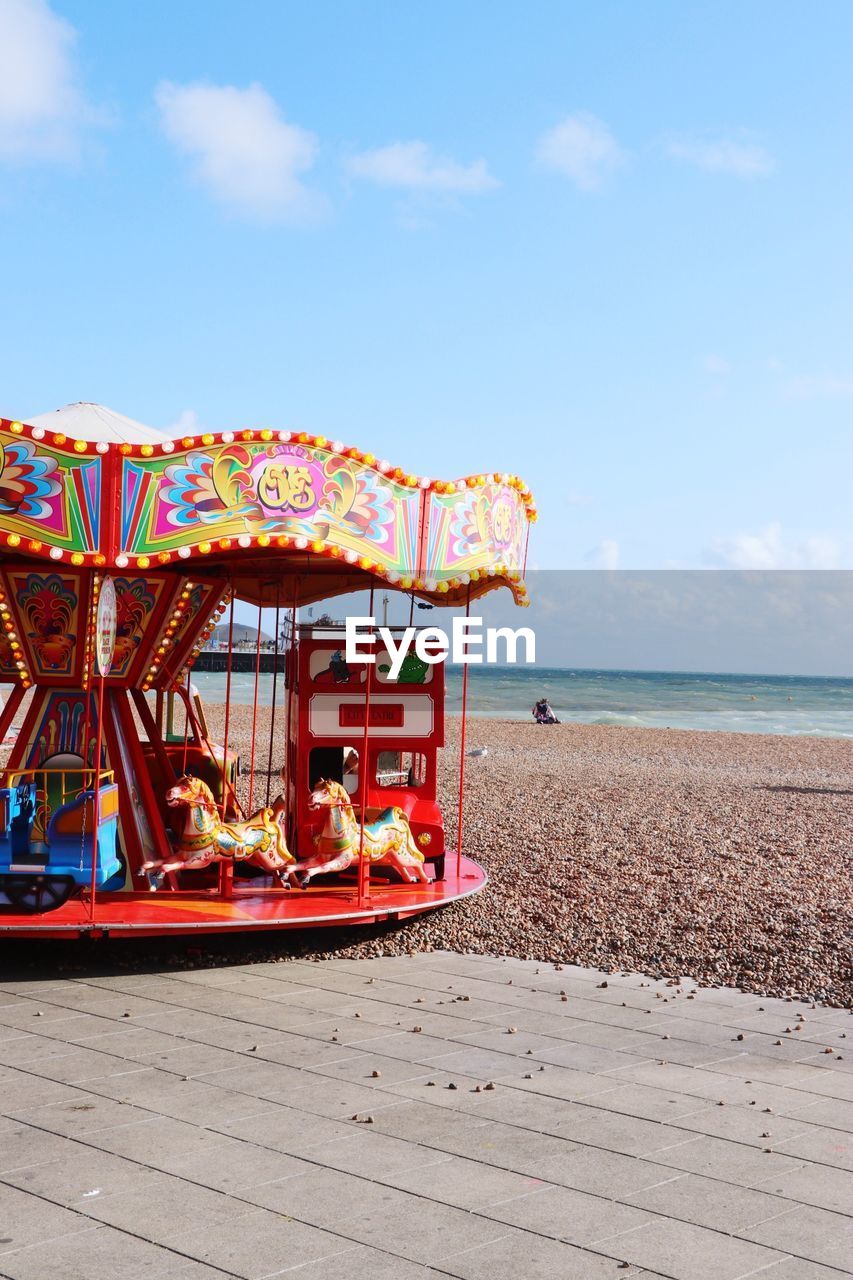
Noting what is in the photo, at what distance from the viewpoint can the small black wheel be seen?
895 centimetres

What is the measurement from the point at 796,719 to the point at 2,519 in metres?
60.9

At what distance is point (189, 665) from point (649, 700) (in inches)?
2787

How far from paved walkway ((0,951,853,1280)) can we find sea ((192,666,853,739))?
4241 cm

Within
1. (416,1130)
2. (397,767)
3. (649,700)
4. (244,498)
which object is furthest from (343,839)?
(649,700)

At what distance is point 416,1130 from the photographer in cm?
590

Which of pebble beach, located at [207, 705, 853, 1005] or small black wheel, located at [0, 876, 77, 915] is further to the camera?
pebble beach, located at [207, 705, 853, 1005]

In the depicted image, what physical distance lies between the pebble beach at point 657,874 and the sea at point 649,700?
27.3 metres

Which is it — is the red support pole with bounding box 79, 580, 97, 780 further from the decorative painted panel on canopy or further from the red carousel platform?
the red carousel platform

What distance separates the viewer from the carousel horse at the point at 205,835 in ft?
32.2

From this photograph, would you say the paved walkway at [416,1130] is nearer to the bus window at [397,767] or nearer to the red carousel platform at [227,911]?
the red carousel platform at [227,911]

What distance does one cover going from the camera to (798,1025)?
7914 millimetres

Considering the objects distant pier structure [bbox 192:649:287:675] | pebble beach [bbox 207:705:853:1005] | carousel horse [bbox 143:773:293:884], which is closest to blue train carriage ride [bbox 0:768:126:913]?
carousel horse [bbox 143:773:293:884]

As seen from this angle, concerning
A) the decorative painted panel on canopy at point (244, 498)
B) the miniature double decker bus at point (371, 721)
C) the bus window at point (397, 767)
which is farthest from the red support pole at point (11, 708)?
the bus window at point (397, 767)

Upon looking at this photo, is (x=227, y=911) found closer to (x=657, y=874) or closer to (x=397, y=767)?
(x=397, y=767)
